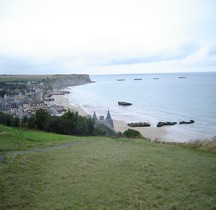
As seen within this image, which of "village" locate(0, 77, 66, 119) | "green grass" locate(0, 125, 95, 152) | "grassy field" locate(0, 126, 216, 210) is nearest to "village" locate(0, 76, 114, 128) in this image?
"village" locate(0, 77, 66, 119)

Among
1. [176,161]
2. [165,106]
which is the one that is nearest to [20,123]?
[176,161]

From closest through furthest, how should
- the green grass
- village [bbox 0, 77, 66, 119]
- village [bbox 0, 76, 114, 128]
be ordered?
the green grass → village [bbox 0, 76, 114, 128] → village [bbox 0, 77, 66, 119]

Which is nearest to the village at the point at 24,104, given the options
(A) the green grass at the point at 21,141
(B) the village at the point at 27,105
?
(B) the village at the point at 27,105

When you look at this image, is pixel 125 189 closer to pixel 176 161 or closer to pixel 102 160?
pixel 102 160

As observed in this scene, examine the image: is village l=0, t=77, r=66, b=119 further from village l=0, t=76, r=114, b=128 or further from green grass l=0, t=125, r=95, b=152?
green grass l=0, t=125, r=95, b=152

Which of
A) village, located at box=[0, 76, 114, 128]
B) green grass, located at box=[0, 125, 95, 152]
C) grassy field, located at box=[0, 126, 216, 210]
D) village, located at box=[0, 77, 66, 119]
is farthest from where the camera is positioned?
village, located at box=[0, 77, 66, 119]

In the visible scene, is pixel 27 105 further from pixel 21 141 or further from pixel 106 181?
pixel 106 181

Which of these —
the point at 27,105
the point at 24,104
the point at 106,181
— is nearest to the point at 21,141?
the point at 106,181

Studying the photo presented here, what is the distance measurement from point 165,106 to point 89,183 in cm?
6114

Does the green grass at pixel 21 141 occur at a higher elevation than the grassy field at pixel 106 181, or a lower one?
lower

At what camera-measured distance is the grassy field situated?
826cm

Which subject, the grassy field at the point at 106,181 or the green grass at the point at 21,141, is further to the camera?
the green grass at the point at 21,141

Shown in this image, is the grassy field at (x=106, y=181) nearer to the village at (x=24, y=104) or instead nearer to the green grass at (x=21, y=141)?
the green grass at (x=21, y=141)

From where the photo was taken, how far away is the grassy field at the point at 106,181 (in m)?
8.26
